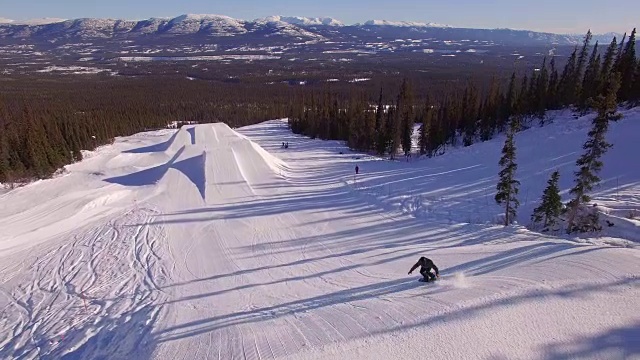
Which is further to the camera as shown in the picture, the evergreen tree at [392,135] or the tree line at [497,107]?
the evergreen tree at [392,135]

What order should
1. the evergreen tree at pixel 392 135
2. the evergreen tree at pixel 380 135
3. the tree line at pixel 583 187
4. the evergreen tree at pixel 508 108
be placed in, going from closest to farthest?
the tree line at pixel 583 187
the evergreen tree at pixel 508 108
the evergreen tree at pixel 392 135
the evergreen tree at pixel 380 135

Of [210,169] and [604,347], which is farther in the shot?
[210,169]

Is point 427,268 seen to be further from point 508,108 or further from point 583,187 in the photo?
point 508,108

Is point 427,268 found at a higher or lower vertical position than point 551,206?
higher

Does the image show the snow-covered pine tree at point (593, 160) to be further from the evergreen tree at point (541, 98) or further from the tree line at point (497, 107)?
the evergreen tree at point (541, 98)

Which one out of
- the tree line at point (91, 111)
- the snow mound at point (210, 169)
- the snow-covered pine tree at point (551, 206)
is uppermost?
the snow-covered pine tree at point (551, 206)

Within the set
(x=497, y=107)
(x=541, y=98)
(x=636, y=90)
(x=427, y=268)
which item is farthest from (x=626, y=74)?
(x=427, y=268)

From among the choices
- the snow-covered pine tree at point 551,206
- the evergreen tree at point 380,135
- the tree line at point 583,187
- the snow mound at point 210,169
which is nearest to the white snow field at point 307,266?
the snow mound at point 210,169

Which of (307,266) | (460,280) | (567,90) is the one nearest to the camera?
(460,280)

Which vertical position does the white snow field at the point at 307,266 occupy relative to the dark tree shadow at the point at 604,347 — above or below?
below
